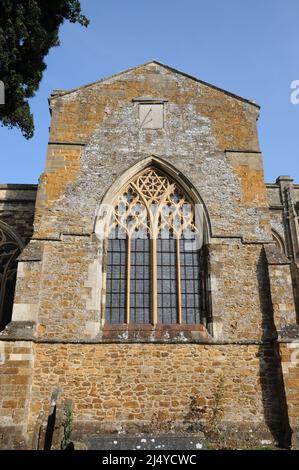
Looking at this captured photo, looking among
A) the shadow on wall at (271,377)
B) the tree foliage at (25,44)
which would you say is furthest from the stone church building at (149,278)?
the tree foliage at (25,44)

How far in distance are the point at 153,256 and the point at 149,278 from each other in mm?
591

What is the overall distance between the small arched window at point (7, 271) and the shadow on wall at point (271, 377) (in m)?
6.79

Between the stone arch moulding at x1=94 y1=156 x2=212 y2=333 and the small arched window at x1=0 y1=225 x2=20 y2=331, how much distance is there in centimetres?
282

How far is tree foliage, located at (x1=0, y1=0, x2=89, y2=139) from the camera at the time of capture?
9.58 meters

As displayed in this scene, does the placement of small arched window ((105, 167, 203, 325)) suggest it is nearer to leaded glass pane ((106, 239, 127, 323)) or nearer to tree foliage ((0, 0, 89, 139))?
leaded glass pane ((106, 239, 127, 323))

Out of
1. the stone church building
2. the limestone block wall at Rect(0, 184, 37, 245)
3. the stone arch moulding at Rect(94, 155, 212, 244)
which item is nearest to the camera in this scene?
the stone church building

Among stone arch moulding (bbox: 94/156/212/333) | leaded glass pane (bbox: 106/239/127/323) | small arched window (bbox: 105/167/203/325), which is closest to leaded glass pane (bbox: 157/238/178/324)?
small arched window (bbox: 105/167/203/325)

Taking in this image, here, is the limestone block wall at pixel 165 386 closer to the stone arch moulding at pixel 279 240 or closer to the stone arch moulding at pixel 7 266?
the stone arch moulding at pixel 7 266

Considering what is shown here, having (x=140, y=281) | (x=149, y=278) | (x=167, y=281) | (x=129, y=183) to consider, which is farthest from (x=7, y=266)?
(x=167, y=281)

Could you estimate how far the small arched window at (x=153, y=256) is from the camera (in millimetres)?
10922

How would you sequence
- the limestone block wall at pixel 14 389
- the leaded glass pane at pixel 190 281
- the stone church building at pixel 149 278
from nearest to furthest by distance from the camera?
the limestone block wall at pixel 14 389 < the stone church building at pixel 149 278 < the leaded glass pane at pixel 190 281

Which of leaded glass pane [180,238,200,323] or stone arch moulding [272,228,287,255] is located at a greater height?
stone arch moulding [272,228,287,255]

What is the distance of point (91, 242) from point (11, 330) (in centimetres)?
289

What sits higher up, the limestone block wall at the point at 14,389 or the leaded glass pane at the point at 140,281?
the leaded glass pane at the point at 140,281
